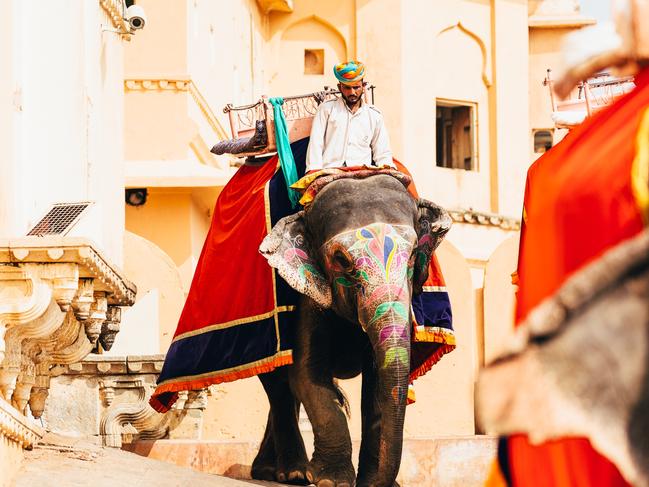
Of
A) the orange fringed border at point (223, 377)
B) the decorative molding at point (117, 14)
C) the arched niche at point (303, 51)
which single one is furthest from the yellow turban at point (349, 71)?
the arched niche at point (303, 51)

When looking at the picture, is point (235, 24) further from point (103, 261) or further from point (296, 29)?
point (103, 261)

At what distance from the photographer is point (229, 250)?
10516 mm

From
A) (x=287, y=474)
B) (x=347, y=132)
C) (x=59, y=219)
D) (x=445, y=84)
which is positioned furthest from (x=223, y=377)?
(x=445, y=84)

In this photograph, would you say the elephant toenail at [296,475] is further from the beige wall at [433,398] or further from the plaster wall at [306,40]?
the plaster wall at [306,40]

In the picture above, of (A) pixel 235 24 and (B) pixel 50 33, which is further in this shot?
(A) pixel 235 24

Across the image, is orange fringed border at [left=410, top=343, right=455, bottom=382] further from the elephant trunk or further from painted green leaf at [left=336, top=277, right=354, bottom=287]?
the elephant trunk

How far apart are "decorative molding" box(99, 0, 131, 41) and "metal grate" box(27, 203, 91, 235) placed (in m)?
3.46

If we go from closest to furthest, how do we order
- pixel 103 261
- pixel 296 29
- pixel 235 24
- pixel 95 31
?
pixel 103 261
pixel 95 31
pixel 235 24
pixel 296 29

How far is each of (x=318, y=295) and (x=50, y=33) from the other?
2027mm

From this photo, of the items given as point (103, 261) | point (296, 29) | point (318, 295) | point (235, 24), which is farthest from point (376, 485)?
point (296, 29)

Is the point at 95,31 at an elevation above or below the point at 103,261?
above

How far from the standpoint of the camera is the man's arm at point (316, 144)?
9914 mm

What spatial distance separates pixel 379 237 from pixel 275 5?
1575cm

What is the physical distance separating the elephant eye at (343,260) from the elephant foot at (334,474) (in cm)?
97
